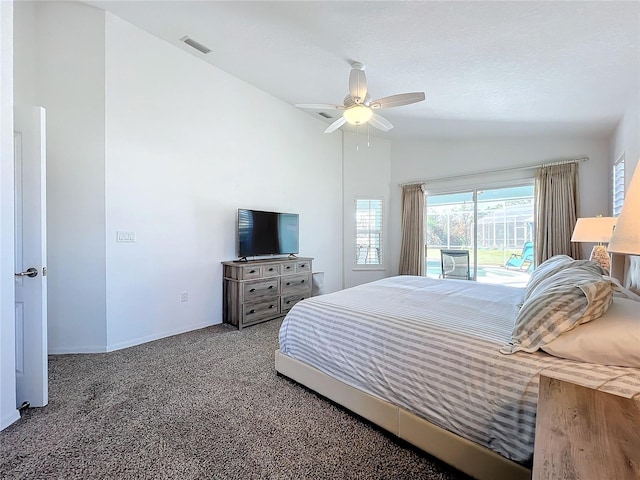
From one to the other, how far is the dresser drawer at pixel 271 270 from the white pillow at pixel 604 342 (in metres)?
3.14

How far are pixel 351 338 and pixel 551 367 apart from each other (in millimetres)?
1013

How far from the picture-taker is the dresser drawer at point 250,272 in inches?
142

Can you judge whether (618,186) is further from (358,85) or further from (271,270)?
(271,270)

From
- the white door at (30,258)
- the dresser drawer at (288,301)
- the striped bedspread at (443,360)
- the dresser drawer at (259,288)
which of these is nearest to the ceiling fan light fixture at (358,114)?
the striped bedspread at (443,360)

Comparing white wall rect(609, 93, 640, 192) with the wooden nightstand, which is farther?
white wall rect(609, 93, 640, 192)

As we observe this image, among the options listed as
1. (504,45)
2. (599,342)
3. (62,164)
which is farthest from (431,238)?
(62,164)

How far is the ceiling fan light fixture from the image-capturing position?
9.19ft

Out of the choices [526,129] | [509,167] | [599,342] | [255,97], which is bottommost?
[599,342]

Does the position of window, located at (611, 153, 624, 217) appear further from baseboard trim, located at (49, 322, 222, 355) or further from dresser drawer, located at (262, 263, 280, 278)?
baseboard trim, located at (49, 322, 222, 355)

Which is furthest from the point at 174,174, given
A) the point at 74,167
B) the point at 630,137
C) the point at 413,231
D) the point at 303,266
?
the point at 630,137

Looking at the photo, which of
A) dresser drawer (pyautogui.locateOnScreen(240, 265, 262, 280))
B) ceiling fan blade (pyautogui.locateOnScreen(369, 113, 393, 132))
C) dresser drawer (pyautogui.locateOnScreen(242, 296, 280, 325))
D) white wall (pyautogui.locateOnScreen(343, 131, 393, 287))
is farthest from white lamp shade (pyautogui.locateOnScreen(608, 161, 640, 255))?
white wall (pyautogui.locateOnScreen(343, 131, 393, 287))

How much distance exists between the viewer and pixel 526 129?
397 cm

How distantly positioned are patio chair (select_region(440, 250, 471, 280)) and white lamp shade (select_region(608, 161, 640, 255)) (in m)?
3.90

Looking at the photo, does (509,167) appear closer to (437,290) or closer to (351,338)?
(437,290)
